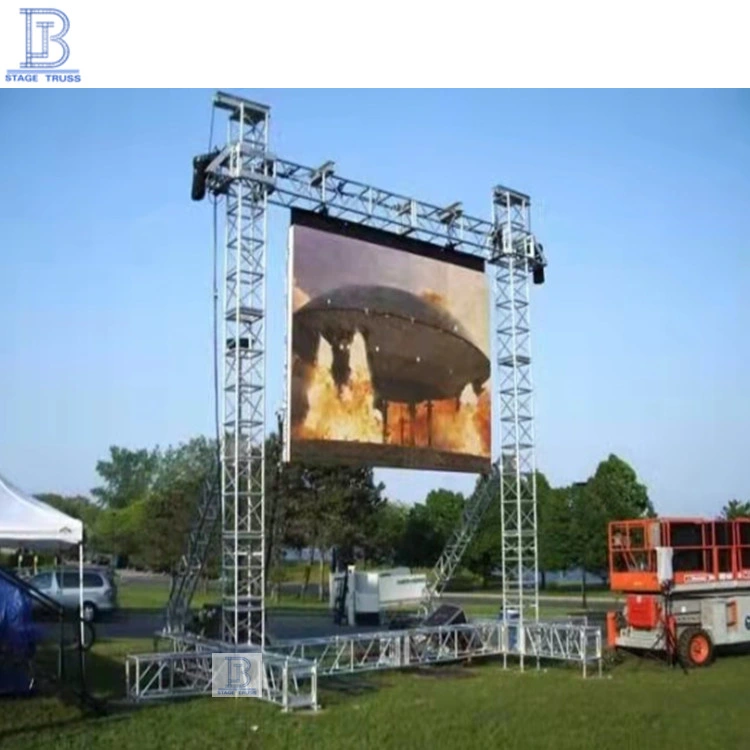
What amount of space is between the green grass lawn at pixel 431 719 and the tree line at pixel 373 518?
9.47 m

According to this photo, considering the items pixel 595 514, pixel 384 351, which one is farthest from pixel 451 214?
pixel 595 514

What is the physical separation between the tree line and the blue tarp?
998 centimetres

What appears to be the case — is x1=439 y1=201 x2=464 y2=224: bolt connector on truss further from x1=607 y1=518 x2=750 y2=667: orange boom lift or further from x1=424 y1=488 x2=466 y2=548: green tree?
x1=424 y1=488 x2=466 y2=548: green tree

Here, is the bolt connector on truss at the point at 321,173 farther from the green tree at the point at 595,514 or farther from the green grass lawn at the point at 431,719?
the green tree at the point at 595,514

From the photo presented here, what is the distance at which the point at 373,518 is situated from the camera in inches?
1002

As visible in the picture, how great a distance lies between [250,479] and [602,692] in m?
4.03

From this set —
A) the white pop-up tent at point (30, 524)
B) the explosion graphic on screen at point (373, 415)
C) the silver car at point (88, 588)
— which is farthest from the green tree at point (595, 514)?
the white pop-up tent at point (30, 524)

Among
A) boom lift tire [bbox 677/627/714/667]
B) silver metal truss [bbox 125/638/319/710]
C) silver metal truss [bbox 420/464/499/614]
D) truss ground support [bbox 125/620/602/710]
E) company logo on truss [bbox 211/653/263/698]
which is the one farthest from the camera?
silver metal truss [bbox 420/464/499/614]

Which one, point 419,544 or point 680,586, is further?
point 419,544

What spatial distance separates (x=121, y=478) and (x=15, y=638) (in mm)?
48757

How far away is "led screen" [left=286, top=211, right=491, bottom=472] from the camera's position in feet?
35.5

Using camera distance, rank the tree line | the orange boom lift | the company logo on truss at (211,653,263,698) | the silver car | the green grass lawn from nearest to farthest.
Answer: the green grass lawn
the company logo on truss at (211,653,263,698)
the orange boom lift
the silver car
the tree line

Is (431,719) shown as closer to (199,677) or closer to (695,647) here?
(199,677)

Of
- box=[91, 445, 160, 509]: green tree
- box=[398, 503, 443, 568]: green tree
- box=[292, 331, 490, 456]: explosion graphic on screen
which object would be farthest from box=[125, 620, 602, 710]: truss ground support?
box=[91, 445, 160, 509]: green tree
